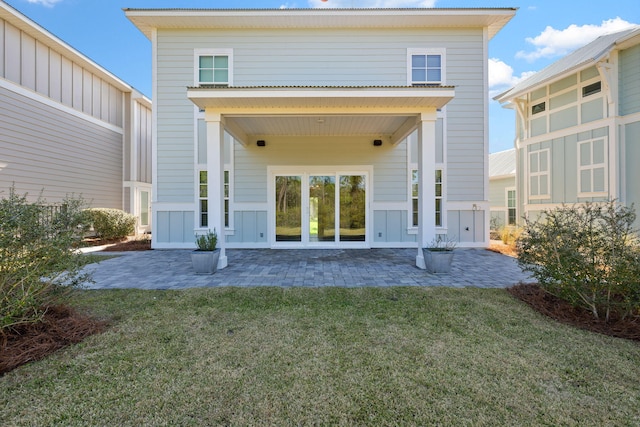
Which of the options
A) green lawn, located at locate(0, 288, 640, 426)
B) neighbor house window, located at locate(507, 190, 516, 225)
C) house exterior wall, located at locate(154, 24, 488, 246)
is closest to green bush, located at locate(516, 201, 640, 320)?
green lawn, located at locate(0, 288, 640, 426)

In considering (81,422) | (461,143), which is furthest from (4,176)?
(461,143)

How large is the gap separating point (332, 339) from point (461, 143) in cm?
793

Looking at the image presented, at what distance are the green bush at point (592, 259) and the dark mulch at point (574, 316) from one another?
0.32 feet

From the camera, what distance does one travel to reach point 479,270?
243 inches

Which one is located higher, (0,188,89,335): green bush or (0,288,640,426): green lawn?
(0,188,89,335): green bush

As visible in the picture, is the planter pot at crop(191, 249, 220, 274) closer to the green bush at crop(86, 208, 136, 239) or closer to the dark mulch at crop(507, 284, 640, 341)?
the dark mulch at crop(507, 284, 640, 341)

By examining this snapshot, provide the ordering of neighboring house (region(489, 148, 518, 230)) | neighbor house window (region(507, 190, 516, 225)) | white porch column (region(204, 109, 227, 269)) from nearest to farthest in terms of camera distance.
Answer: white porch column (region(204, 109, 227, 269)) < neighbor house window (region(507, 190, 516, 225)) < neighboring house (region(489, 148, 518, 230))

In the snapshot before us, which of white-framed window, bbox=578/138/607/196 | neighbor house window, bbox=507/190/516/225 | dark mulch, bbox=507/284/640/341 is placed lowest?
dark mulch, bbox=507/284/640/341

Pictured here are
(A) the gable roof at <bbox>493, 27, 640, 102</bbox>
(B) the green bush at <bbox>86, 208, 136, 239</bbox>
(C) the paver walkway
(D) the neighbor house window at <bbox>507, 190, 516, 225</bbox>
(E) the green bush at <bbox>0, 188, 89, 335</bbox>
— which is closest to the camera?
(E) the green bush at <bbox>0, 188, 89, 335</bbox>

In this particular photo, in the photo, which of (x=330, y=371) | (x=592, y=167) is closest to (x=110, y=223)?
(x=330, y=371)

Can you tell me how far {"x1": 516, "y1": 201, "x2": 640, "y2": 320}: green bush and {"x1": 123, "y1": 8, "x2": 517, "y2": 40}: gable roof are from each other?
7.00 metres

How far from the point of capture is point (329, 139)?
29.5 ft

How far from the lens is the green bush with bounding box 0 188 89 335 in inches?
109

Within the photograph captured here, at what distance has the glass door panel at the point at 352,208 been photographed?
29.4ft
